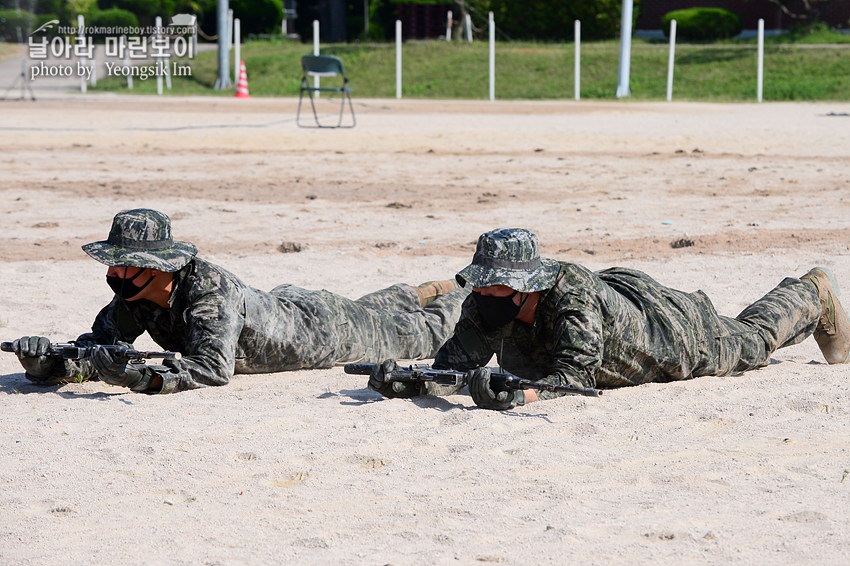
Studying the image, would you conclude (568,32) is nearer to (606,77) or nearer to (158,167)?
(606,77)

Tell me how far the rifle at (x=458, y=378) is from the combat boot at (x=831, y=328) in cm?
214

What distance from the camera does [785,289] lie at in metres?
7.29

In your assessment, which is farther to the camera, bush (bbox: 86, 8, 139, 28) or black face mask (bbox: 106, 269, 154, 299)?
bush (bbox: 86, 8, 139, 28)

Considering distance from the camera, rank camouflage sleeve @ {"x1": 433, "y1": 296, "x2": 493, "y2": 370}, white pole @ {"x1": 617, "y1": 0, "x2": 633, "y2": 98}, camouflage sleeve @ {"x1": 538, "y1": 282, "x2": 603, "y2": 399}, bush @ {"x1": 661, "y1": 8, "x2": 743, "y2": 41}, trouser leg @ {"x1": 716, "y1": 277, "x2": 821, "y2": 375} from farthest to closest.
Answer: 1. bush @ {"x1": 661, "y1": 8, "x2": 743, "y2": 41}
2. white pole @ {"x1": 617, "y1": 0, "x2": 633, "y2": 98}
3. trouser leg @ {"x1": 716, "y1": 277, "x2": 821, "y2": 375}
4. camouflage sleeve @ {"x1": 433, "y1": 296, "x2": 493, "y2": 370}
5. camouflage sleeve @ {"x1": 538, "y1": 282, "x2": 603, "y2": 399}

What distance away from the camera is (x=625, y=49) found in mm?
29969

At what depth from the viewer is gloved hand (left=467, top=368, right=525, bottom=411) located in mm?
5715

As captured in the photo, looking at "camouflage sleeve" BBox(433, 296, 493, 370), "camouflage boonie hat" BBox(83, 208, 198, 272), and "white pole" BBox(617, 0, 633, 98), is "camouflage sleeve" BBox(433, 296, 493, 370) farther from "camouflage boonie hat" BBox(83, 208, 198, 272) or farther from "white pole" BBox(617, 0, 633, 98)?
"white pole" BBox(617, 0, 633, 98)

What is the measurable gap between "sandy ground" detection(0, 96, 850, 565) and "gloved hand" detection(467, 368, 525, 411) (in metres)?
0.08

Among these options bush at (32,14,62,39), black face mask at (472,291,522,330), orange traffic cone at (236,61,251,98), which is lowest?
black face mask at (472,291,522,330)

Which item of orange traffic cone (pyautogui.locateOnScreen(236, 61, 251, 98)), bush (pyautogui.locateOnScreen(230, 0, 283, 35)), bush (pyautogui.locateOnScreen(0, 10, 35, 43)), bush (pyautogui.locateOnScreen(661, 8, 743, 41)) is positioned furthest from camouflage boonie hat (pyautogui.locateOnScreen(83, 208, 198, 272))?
bush (pyautogui.locateOnScreen(0, 10, 35, 43))

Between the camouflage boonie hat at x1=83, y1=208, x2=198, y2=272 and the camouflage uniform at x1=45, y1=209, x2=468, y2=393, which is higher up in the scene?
the camouflage boonie hat at x1=83, y1=208, x2=198, y2=272

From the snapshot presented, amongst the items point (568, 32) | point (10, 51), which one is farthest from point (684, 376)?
point (10, 51)

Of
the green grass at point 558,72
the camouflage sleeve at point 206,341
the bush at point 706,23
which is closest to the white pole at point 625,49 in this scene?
the green grass at point 558,72

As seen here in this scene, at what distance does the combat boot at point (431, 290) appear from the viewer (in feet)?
25.9
